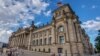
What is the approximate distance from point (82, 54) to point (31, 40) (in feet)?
88.9

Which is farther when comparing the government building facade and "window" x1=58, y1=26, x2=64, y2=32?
"window" x1=58, y1=26, x2=64, y2=32

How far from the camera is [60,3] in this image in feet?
144

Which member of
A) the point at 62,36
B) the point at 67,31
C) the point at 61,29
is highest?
the point at 61,29

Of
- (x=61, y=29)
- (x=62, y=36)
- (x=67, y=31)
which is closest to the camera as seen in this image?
(x=67, y=31)

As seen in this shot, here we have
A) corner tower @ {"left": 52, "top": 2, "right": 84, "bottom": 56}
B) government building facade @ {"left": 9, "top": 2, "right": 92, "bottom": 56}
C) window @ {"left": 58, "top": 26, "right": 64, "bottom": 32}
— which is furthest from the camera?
window @ {"left": 58, "top": 26, "right": 64, "bottom": 32}

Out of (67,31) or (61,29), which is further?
(61,29)

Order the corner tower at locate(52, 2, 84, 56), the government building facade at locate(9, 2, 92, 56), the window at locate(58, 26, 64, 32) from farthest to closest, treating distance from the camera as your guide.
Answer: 1. the window at locate(58, 26, 64, 32)
2. the government building facade at locate(9, 2, 92, 56)
3. the corner tower at locate(52, 2, 84, 56)

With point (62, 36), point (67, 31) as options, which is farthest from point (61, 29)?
point (67, 31)

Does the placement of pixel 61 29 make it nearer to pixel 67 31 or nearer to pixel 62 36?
pixel 62 36

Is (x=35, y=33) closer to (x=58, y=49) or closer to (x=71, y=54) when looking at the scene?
(x=58, y=49)

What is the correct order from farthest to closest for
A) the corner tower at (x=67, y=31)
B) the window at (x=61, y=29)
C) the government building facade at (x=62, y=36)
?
1. the window at (x=61, y=29)
2. the government building facade at (x=62, y=36)
3. the corner tower at (x=67, y=31)

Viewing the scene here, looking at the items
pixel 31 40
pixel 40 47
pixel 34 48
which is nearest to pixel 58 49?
pixel 40 47

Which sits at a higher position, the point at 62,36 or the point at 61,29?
the point at 61,29

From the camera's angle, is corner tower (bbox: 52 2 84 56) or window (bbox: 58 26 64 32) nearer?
corner tower (bbox: 52 2 84 56)
